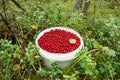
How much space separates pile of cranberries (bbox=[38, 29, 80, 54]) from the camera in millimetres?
2345

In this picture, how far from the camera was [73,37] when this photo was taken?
2.52m

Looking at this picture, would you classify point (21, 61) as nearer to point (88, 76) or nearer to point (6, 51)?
point (6, 51)

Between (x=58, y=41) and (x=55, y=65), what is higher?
(x=58, y=41)

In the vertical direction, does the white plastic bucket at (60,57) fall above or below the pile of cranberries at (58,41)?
below

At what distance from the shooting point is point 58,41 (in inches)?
95.4

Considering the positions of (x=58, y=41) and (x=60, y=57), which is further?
(x=58, y=41)

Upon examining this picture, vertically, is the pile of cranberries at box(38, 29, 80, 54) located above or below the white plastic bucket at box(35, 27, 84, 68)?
above

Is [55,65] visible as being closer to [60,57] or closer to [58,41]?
[60,57]

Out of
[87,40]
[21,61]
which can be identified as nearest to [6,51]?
[21,61]

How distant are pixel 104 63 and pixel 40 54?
637 mm

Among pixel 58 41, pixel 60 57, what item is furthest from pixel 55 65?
pixel 58 41

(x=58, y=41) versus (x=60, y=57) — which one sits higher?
(x=58, y=41)

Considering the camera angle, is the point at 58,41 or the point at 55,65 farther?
the point at 58,41

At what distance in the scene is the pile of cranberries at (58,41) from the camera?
2345mm
